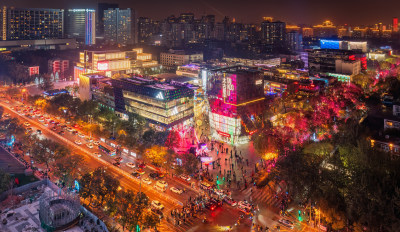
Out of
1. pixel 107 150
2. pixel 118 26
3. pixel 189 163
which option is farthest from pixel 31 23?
pixel 189 163

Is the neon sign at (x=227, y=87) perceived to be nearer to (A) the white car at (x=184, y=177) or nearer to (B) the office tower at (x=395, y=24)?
(A) the white car at (x=184, y=177)

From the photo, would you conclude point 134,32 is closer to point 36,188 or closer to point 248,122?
point 248,122

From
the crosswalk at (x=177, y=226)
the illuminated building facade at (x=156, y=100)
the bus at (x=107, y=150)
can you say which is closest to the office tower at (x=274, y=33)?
the illuminated building facade at (x=156, y=100)

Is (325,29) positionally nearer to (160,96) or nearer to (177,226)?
(160,96)

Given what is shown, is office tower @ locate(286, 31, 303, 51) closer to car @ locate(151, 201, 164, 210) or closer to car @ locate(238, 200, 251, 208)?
car @ locate(238, 200, 251, 208)

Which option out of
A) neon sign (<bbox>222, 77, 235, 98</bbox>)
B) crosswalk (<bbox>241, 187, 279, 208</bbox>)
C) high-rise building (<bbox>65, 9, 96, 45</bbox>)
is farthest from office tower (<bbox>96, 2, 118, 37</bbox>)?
crosswalk (<bbox>241, 187, 279, 208</bbox>)
